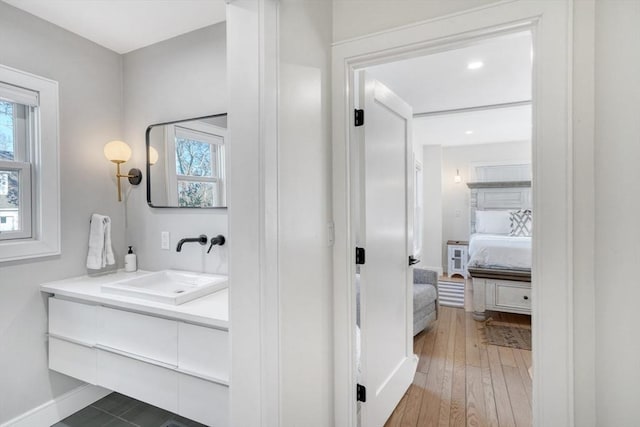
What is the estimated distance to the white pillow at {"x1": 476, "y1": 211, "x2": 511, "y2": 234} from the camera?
569 centimetres

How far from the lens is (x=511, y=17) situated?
48.6 inches

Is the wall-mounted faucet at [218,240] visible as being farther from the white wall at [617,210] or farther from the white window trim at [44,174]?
the white wall at [617,210]

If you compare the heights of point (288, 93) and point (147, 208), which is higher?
point (288, 93)

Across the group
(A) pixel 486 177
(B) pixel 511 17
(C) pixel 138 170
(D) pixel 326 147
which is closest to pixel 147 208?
(C) pixel 138 170

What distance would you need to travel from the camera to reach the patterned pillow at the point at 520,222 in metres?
5.29

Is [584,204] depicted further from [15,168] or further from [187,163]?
[15,168]

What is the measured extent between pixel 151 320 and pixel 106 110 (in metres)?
1.66

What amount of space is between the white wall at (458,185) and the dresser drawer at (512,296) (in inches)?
111

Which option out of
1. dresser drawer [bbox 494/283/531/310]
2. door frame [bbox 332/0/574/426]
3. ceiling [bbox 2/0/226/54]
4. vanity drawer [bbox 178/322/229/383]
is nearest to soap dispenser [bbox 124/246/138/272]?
vanity drawer [bbox 178/322/229/383]

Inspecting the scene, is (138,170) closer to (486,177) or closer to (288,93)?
(288,93)

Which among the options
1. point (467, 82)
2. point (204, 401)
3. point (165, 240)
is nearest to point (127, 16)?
point (165, 240)

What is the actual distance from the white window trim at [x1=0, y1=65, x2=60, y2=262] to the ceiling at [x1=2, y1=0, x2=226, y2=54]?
399 millimetres

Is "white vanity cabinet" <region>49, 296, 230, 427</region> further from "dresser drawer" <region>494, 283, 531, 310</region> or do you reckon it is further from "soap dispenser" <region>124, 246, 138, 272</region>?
"dresser drawer" <region>494, 283, 531, 310</region>

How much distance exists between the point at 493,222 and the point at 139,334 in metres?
5.88
